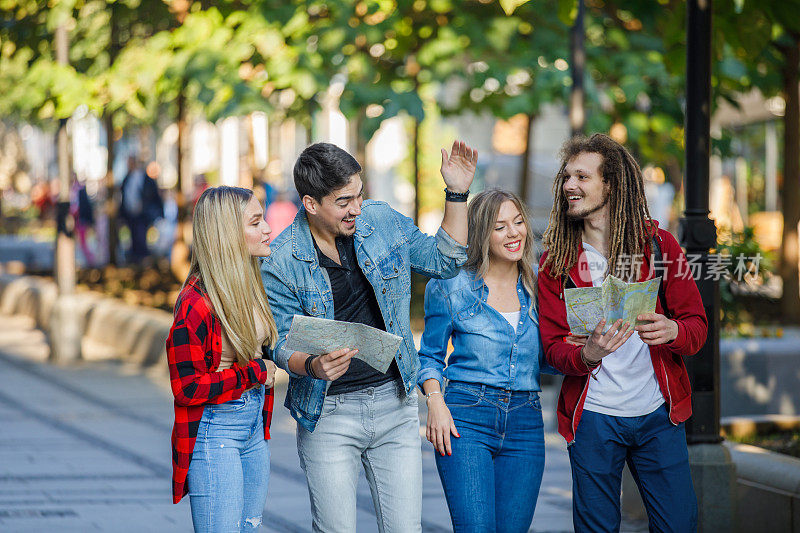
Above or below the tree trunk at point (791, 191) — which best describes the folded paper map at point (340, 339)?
below

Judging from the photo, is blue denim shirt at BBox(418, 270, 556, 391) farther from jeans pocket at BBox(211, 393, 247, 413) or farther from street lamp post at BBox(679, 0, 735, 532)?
street lamp post at BBox(679, 0, 735, 532)

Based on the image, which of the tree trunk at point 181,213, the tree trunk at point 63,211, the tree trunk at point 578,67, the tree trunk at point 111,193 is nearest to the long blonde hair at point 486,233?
the tree trunk at point 578,67

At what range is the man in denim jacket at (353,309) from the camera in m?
4.00

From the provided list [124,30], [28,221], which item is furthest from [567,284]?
[28,221]

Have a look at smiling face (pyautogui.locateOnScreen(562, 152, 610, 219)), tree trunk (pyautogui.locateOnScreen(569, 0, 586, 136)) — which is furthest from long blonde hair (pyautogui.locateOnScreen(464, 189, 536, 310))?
tree trunk (pyautogui.locateOnScreen(569, 0, 586, 136))

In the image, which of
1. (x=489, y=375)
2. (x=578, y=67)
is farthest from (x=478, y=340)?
(x=578, y=67)

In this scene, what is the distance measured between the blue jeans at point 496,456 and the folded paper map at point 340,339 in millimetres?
573

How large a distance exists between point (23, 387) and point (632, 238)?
28.3 feet

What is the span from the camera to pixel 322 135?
33.9m

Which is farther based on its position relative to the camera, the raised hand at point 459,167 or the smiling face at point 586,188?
the smiling face at point 586,188

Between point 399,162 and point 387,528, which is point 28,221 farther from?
point 387,528

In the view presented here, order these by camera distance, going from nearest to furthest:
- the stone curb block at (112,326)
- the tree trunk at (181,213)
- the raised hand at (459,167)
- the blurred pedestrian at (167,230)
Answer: the raised hand at (459,167) → the stone curb block at (112,326) → the tree trunk at (181,213) → the blurred pedestrian at (167,230)

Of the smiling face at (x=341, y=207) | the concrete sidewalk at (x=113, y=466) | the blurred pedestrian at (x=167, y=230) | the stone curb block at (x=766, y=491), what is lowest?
the concrete sidewalk at (x=113, y=466)

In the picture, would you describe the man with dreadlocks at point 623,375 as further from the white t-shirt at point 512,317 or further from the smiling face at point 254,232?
the smiling face at point 254,232
